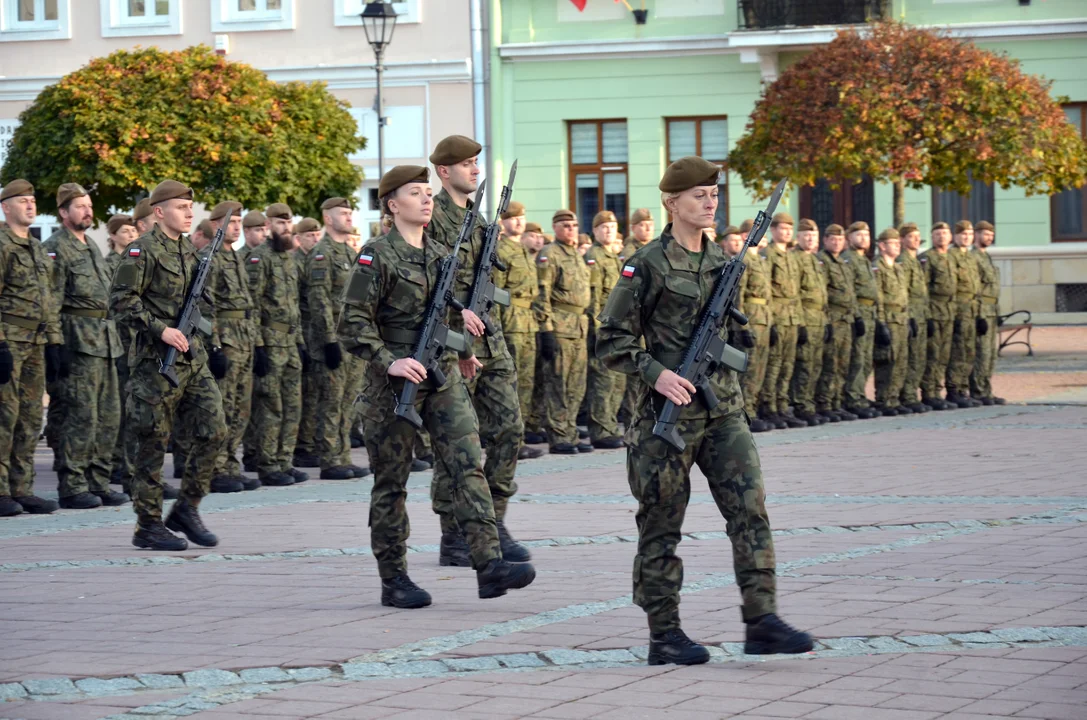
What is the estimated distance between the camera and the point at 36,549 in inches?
385

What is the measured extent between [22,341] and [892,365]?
32.6 feet

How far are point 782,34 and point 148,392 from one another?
2117 cm

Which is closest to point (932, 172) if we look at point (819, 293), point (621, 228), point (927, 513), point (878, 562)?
point (819, 293)

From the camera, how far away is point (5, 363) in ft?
36.7

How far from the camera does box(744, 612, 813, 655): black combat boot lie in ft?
20.6

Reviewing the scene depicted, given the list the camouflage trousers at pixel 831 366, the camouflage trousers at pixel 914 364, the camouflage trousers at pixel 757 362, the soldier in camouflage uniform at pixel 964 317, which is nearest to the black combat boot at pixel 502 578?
the camouflage trousers at pixel 757 362

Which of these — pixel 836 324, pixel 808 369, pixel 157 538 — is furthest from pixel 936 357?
pixel 157 538

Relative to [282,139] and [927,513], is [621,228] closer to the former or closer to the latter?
[282,139]

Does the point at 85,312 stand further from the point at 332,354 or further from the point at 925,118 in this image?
the point at 925,118

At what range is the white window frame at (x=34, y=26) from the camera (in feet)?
108

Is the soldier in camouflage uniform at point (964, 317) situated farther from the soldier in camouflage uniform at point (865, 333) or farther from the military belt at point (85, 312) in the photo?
the military belt at point (85, 312)

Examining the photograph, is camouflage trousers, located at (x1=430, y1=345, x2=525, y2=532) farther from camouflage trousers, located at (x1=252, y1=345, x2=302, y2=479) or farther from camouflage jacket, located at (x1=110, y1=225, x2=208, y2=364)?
camouflage trousers, located at (x1=252, y1=345, x2=302, y2=479)

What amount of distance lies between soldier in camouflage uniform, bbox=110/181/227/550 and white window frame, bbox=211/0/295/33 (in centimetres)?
2260

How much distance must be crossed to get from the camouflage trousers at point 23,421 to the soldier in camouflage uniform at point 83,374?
259 mm
